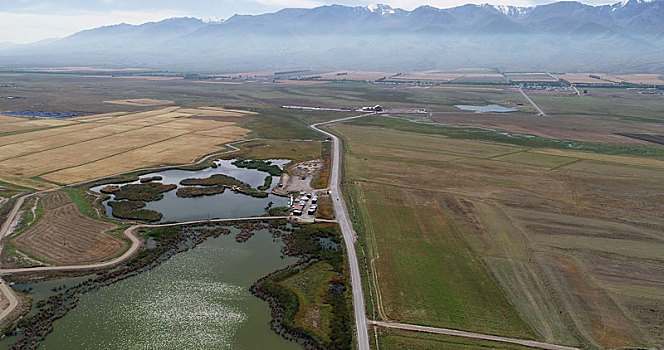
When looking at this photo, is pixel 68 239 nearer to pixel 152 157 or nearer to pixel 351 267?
pixel 351 267

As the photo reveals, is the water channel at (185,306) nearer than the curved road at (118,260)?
Yes

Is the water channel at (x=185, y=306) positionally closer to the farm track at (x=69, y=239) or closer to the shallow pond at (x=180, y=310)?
the shallow pond at (x=180, y=310)

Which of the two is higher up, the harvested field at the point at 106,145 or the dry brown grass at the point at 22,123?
the dry brown grass at the point at 22,123

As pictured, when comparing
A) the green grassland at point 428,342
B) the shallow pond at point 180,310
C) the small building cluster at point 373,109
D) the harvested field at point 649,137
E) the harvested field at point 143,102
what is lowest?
the green grassland at point 428,342

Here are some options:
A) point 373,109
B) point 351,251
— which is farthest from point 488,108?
point 351,251

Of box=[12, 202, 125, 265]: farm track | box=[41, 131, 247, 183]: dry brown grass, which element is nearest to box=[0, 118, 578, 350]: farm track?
box=[12, 202, 125, 265]: farm track

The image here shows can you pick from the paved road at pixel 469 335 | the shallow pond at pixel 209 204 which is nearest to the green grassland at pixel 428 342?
the paved road at pixel 469 335

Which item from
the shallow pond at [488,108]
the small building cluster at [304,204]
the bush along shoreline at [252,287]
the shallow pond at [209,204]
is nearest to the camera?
the bush along shoreline at [252,287]
